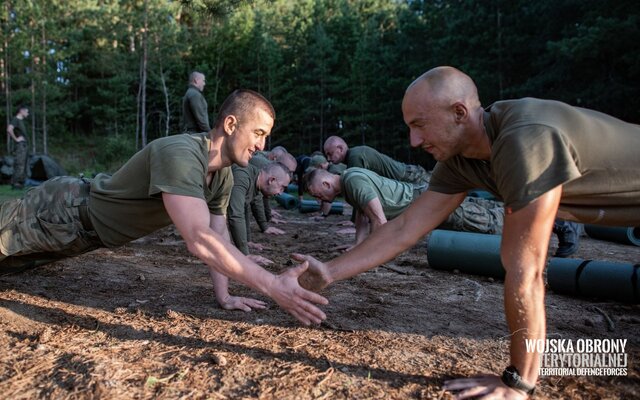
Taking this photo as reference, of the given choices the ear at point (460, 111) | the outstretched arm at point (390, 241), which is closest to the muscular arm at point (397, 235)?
the outstretched arm at point (390, 241)

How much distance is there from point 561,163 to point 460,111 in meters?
0.60

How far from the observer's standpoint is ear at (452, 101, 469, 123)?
2.39 meters

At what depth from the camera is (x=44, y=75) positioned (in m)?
28.8

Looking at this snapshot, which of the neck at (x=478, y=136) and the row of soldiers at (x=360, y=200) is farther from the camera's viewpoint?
the row of soldiers at (x=360, y=200)

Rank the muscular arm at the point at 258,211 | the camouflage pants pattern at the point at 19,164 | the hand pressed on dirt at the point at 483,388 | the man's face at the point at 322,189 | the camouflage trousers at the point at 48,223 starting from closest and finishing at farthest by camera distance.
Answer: the hand pressed on dirt at the point at 483,388 < the camouflage trousers at the point at 48,223 < the man's face at the point at 322,189 < the muscular arm at the point at 258,211 < the camouflage pants pattern at the point at 19,164

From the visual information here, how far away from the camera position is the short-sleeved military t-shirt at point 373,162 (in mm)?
8297

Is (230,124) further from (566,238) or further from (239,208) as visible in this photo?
(566,238)

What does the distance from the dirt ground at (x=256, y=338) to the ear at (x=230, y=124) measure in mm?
1216

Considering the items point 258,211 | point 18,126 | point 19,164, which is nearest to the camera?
point 258,211

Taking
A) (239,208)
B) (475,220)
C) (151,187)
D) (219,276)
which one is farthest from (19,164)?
(151,187)

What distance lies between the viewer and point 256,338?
9.34 ft

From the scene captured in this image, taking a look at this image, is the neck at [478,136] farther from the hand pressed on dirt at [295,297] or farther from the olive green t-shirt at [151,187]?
the olive green t-shirt at [151,187]

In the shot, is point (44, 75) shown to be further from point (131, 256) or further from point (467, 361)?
point (467, 361)

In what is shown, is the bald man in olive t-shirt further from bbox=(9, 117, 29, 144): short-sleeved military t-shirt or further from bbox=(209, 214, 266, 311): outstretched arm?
bbox=(9, 117, 29, 144): short-sleeved military t-shirt
